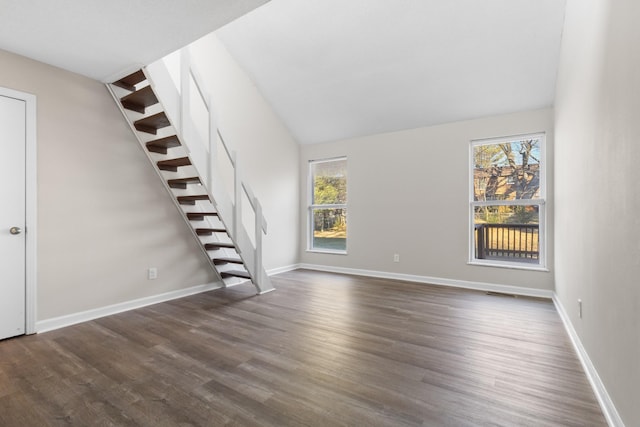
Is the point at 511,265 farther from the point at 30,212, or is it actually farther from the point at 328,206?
the point at 30,212

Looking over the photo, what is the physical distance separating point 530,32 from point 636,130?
8.51 feet

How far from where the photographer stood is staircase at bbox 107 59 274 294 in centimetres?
295

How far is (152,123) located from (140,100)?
0.76 ft

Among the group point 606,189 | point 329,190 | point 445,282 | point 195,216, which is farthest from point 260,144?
point 606,189

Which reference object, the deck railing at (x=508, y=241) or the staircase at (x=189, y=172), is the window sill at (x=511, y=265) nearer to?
the deck railing at (x=508, y=241)

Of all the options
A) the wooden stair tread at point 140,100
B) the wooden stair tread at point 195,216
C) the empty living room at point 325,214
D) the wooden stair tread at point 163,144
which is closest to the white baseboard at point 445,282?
the empty living room at point 325,214

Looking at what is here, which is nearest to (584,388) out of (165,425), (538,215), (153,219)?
(165,425)

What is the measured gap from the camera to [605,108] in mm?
1663

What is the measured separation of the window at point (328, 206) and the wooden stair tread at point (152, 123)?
2.91 m

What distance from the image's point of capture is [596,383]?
5.81 feet

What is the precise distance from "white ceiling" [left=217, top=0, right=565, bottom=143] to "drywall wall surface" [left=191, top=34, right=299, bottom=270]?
11.0 inches

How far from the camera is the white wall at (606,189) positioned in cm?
129

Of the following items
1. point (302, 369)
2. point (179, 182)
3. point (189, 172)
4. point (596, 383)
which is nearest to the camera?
point (596, 383)

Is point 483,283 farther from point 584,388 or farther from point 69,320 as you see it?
point 69,320
